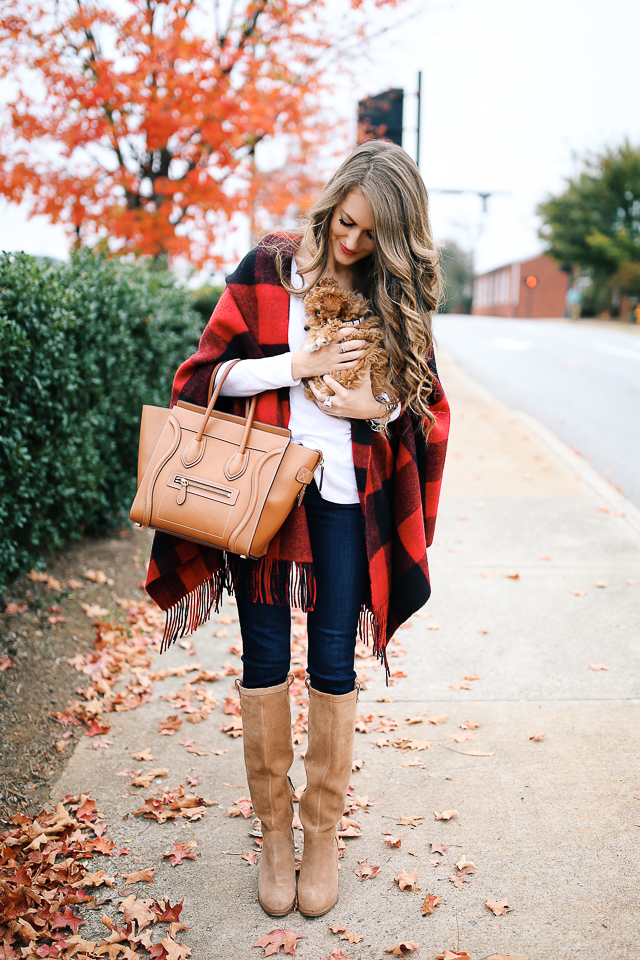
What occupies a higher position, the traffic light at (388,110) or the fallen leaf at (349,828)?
the traffic light at (388,110)

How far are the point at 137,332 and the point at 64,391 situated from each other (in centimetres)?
149

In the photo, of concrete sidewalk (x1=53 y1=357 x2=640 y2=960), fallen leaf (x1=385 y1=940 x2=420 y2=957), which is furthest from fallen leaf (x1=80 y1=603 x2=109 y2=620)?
fallen leaf (x1=385 y1=940 x2=420 y2=957)

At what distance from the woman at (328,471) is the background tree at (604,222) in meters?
33.5

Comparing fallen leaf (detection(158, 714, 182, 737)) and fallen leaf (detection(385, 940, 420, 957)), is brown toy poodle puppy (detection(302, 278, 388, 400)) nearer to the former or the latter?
fallen leaf (detection(385, 940, 420, 957))

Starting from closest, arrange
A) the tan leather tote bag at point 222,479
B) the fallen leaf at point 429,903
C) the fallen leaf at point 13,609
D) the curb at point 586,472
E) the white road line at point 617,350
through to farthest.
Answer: the tan leather tote bag at point 222,479 → the fallen leaf at point 429,903 → the fallen leaf at point 13,609 → the curb at point 586,472 → the white road line at point 617,350

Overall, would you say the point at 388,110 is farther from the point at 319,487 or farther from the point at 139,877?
the point at 139,877

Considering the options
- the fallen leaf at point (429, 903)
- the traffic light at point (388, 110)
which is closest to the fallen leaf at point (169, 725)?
the fallen leaf at point (429, 903)

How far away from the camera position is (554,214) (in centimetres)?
3653

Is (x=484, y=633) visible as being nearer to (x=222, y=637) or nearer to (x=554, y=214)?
Result: (x=222, y=637)

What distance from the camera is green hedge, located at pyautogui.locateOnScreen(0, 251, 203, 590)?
→ 3.56 m

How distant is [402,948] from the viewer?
2051mm

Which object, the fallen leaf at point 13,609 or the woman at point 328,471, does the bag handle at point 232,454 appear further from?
the fallen leaf at point 13,609

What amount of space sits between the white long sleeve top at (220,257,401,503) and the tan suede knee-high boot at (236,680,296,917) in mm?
616

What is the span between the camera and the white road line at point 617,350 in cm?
1548
